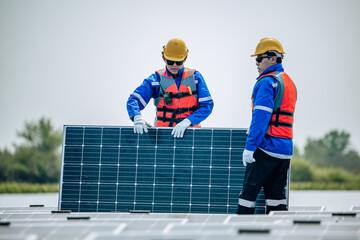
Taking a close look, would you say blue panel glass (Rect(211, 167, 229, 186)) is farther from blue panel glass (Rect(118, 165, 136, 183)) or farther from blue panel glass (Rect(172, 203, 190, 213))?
blue panel glass (Rect(118, 165, 136, 183))

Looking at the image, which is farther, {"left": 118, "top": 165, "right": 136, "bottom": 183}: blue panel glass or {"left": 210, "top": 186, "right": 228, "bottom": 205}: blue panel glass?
{"left": 118, "top": 165, "right": 136, "bottom": 183}: blue panel glass

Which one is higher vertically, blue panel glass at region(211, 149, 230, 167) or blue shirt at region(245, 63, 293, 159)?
blue shirt at region(245, 63, 293, 159)

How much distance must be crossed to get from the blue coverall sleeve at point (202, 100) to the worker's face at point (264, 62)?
4.88ft

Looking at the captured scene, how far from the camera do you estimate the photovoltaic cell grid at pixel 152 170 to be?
27.3 feet

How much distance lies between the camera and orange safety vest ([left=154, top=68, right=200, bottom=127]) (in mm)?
9055

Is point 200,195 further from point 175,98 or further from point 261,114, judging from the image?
point 261,114

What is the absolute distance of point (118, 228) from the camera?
5203mm

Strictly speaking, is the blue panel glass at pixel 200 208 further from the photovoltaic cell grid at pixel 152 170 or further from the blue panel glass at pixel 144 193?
the blue panel glass at pixel 144 193

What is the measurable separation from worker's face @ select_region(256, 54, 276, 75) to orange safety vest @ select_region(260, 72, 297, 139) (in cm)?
37

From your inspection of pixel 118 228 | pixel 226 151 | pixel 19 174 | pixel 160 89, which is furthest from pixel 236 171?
pixel 19 174

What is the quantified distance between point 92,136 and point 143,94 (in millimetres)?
1152

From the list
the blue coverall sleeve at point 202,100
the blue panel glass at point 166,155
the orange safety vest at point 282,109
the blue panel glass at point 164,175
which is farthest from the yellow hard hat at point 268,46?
the blue panel glass at point 164,175

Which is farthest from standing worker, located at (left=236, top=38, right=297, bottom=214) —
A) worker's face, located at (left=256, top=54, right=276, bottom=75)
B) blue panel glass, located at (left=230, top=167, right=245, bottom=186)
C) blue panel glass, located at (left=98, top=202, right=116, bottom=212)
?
blue panel glass, located at (left=98, top=202, right=116, bottom=212)

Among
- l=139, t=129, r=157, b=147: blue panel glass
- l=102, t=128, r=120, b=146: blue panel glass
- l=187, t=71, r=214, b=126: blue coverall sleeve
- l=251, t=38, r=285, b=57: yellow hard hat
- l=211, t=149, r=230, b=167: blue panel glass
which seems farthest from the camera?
l=187, t=71, r=214, b=126: blue coverall sleeve
